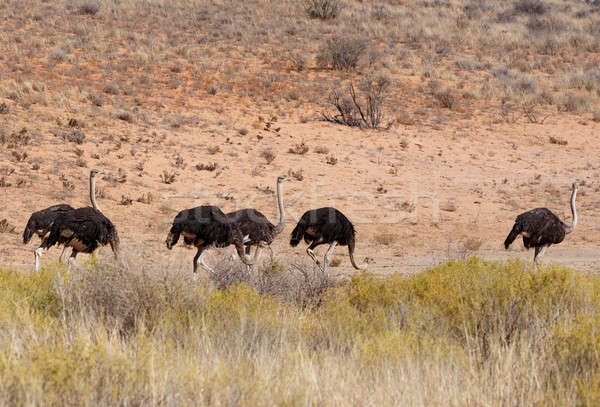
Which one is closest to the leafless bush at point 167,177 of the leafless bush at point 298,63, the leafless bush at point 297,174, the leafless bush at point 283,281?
the leafless bush at point 297,174

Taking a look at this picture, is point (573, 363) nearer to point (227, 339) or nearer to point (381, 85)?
point (227, 339)

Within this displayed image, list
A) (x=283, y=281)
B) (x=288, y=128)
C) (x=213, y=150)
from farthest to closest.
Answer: (x=288, y=128)
(x=213, y=150)
(x=283, y=281)

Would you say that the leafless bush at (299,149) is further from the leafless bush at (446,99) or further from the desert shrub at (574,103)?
the desert shrub at (574,103)

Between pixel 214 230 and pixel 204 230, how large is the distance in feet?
0.46

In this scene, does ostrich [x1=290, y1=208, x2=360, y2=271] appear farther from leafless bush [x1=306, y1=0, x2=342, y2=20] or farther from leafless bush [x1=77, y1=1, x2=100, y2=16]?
leafless bush [x1=306, y1=0, x2=342, y2=20]

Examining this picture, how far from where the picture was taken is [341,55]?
96.2 feet

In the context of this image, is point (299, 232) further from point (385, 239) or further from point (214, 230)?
point (385, 239)

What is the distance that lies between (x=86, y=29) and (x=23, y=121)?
11.6 metres

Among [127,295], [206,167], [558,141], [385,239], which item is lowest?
[385,239]

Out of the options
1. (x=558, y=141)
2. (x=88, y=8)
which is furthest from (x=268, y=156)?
(x=88, y=8)

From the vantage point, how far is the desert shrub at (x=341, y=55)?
96.3ft

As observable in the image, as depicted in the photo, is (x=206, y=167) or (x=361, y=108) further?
(x=361, y=108)

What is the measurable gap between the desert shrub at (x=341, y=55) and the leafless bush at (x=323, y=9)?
853cm

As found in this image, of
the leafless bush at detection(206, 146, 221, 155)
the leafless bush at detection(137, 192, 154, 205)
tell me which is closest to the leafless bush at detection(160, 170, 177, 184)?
the leafless bush at detection(137, 192, 154, 205)
